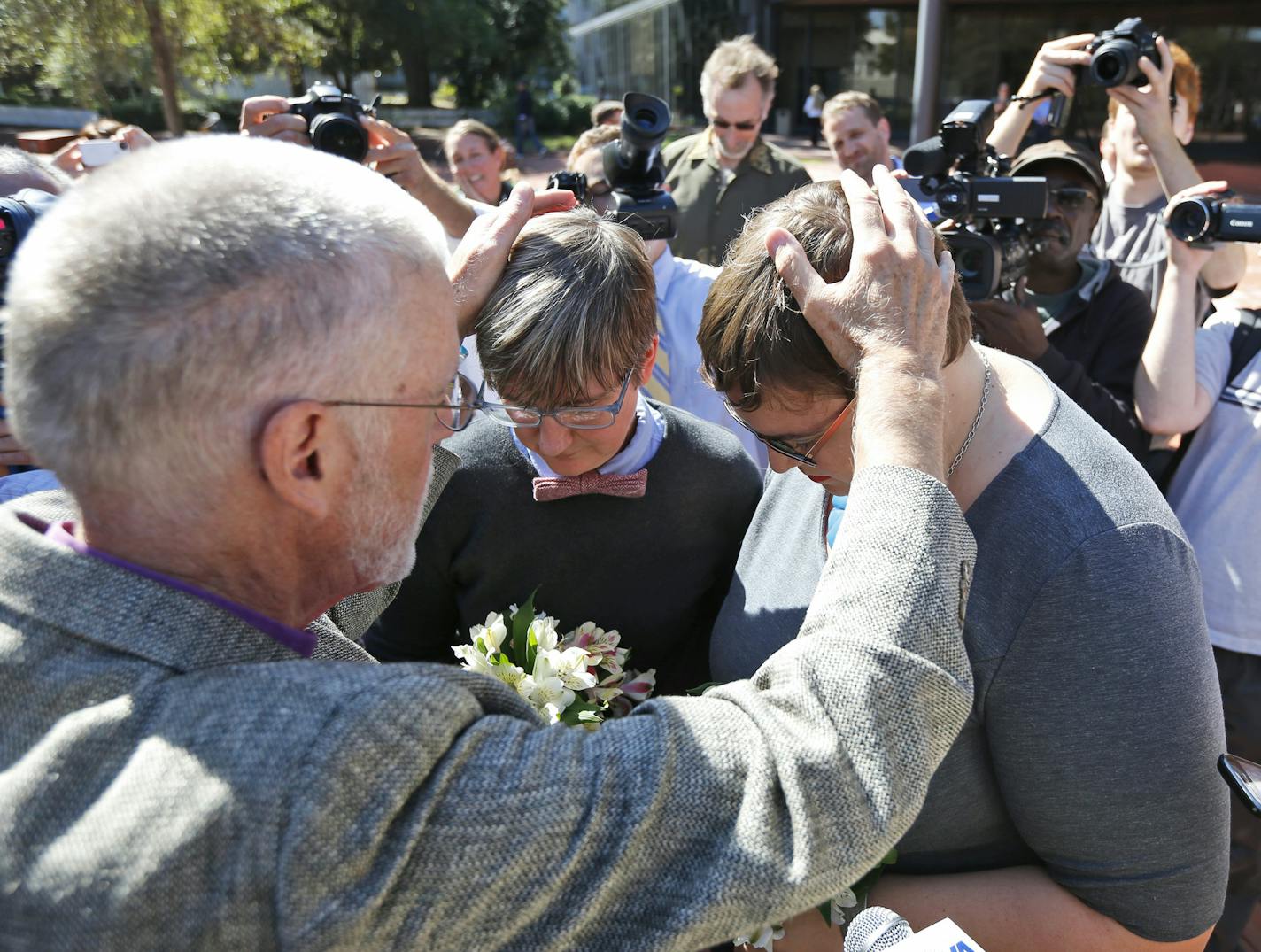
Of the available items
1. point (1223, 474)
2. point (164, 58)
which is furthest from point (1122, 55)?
point (164, 58)

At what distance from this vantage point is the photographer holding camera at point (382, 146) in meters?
3.25

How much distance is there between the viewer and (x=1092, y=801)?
55.4 inches

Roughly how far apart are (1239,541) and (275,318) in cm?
267

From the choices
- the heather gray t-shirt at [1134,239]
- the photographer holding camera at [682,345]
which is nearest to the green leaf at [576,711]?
the photographer holding camera at [682,345]

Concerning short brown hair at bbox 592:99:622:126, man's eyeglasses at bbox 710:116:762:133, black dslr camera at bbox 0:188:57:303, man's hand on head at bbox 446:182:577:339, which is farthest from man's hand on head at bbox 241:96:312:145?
short brown hair at bbox 592:99:622:126

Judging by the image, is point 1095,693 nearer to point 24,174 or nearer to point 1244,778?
point 1244,778

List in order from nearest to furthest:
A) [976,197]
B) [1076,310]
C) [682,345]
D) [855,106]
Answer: [976,197] < [682,345] < [1076,310] < [855,106]

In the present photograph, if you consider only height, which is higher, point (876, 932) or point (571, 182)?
point (571, 182)

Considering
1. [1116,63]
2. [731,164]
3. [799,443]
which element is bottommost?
[799,443]

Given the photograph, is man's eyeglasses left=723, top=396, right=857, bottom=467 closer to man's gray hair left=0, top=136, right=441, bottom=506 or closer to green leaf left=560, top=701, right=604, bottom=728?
green leaf left=560, top=701, right=604, bottom=728

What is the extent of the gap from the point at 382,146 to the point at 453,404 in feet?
7.42

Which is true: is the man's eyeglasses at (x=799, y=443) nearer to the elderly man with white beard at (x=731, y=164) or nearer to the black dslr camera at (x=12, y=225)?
the black dslr camera at (x=12, y=225)

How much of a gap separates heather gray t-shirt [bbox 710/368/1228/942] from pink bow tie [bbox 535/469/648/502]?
892mm

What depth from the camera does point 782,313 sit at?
156cm
